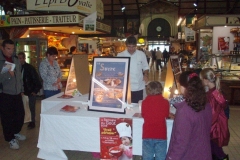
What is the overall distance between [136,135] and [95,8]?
25.6 ft

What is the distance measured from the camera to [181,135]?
2.28m

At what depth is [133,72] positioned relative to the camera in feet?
14.4

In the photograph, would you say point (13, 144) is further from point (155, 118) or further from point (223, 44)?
point (223, 44)

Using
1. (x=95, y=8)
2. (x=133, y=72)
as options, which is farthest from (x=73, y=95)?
(x=95, y=8)

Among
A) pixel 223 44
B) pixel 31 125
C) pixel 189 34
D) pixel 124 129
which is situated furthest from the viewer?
pixel 189 34

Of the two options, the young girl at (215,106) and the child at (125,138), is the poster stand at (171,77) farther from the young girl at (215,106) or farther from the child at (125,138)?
the child at (125,138)

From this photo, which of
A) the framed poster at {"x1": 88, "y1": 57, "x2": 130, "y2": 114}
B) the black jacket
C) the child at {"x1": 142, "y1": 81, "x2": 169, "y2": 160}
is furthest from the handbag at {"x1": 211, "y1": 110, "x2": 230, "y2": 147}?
the black jacket

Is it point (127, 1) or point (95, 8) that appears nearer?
point (95, 8)

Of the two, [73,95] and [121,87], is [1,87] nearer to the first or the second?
[73,95]

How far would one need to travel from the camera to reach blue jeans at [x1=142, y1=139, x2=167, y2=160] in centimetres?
A: 307

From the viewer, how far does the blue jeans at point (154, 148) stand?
10.1 feet

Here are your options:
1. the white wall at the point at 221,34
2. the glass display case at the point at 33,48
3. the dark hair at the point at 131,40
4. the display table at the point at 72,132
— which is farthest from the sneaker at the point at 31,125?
the white wall at the point at 221,34

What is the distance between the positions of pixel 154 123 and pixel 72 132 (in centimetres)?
115

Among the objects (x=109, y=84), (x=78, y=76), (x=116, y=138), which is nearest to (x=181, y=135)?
(x=116, y=138)
